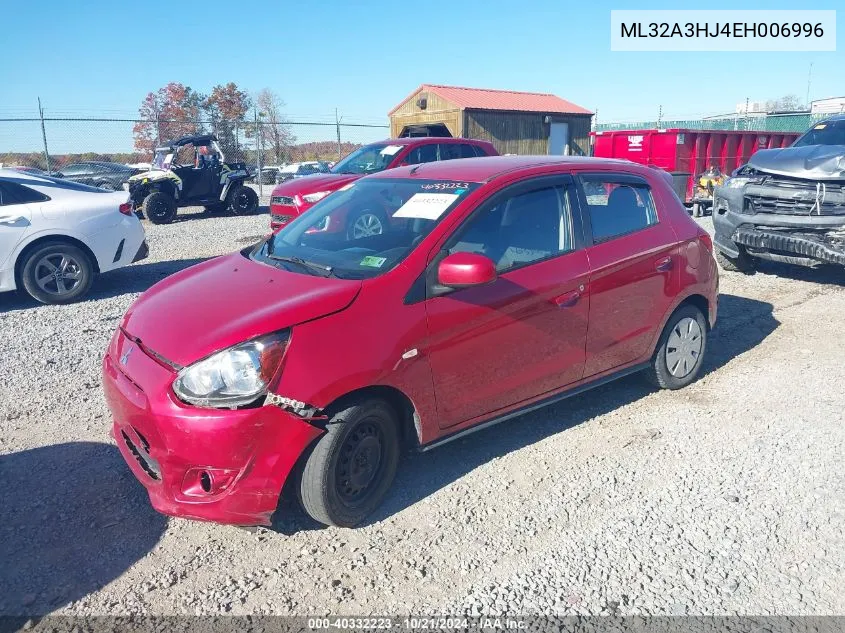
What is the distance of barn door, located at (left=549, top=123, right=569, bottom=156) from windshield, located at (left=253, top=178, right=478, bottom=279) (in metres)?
26.2

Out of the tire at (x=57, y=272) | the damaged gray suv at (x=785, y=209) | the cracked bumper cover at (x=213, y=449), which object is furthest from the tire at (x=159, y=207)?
the cracked bumper cover at (x=213, y=449)

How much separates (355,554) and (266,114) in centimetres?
2443

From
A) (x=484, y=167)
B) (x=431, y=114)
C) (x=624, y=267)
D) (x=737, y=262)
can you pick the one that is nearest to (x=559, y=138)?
(x=431, y=114)

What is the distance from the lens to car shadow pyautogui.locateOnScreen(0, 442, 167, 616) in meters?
2.79

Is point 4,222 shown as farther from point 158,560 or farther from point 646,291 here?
point 646,291

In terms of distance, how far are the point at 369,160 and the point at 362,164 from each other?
136mm

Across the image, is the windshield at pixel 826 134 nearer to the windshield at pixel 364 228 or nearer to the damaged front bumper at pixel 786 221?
the damaged front bumper at pixel 786 221

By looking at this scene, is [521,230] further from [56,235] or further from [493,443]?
[56,235]

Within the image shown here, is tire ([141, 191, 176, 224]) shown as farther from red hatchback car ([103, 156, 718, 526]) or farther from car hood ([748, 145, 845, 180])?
car hood ([748, 145, 845, 180])

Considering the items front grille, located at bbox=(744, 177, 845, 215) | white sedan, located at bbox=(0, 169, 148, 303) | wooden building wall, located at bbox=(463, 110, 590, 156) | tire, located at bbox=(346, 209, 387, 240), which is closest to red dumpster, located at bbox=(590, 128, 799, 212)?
front grille, located at bbox=(744, 177, 845, 215)

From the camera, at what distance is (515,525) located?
126 inches

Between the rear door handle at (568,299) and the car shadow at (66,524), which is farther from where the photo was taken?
the rear door handle at (568,299)

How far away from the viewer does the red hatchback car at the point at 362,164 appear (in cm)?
951

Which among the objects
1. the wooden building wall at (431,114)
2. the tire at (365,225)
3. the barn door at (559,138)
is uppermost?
the wooden building wall at (431,114)
